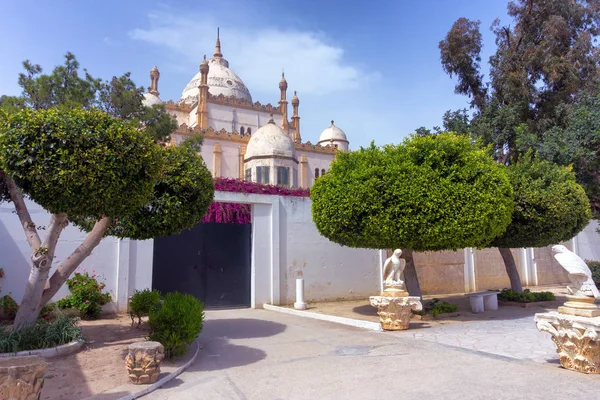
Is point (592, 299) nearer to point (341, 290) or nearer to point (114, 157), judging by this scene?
point (114, 157)

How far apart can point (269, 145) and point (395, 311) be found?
20.3 m

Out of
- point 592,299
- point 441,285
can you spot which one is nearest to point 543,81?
point 441,285

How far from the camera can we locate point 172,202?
6977mm

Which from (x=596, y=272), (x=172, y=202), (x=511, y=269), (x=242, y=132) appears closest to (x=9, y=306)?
(x=172, y=202)

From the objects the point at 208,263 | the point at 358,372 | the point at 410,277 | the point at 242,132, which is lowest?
the point at 358,372

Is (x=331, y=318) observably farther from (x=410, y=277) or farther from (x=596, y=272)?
(x=596, y=272)

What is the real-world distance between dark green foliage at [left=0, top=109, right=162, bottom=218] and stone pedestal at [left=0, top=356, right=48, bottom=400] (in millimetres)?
2062

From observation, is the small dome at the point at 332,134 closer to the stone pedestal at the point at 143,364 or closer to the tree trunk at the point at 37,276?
the tree trunk at the point at 37,276

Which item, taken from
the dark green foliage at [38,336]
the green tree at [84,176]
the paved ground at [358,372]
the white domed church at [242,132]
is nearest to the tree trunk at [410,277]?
the paved ground at [358,372]

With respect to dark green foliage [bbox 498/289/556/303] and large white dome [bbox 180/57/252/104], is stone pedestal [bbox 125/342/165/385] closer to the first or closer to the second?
dark green foliage [bbox 498/289/556/303]

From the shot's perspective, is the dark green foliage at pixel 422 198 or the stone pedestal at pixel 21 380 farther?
the dark green foliage at pixel 422 198

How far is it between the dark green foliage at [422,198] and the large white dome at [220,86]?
2955cm

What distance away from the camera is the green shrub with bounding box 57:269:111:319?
9.05 meters

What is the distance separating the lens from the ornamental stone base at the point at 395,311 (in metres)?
8.50
